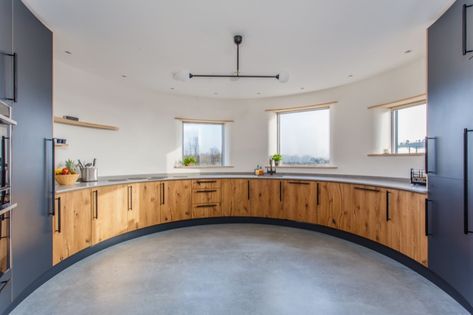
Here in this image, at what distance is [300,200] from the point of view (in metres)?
3.99

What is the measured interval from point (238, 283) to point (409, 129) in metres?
3.15

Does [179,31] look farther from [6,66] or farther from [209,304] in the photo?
[209,304]

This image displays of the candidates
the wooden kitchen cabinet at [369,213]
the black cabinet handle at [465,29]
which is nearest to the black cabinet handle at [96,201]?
the wooden kitchen cabinet at [369,213]

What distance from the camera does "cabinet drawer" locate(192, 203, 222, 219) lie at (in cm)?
424

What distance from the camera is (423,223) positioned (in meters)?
2.33

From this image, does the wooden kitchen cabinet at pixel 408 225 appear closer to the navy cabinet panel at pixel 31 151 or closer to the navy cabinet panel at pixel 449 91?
the navy cabinet panel at pixel 449 91

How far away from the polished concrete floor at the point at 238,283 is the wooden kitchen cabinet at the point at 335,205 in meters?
0.33

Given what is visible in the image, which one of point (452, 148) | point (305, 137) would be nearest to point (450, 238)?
point (452, 148)

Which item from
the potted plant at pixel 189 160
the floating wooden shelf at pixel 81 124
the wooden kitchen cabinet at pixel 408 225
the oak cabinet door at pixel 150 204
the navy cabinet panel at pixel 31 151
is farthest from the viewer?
the potted plant at pixel 189 160

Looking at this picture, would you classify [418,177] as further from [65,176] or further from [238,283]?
[65,176]

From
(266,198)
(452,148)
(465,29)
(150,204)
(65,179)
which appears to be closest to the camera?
(465,29)

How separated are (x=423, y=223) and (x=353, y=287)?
937 millimetres

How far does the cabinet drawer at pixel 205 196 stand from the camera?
424 cm

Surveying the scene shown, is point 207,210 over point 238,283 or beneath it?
over
